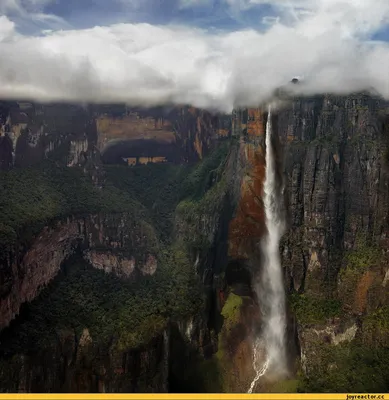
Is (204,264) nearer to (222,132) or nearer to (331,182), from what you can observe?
(331,182)

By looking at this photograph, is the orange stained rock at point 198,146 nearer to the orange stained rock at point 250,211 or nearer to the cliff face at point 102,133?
the cliff face at point 102,133

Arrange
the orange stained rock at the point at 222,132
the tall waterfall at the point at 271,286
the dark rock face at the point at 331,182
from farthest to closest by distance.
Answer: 1. the orange stained rock at the point at 222,132
2. the tall waterfall at the point at 271,286
3. the dark rock face at the point at 331,182

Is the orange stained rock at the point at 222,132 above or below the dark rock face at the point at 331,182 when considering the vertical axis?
above

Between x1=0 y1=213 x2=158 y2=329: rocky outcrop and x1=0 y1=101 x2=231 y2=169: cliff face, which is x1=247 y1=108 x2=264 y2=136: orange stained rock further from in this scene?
x1=0 y1=213 x2=158 y2=329: rocky outcrop

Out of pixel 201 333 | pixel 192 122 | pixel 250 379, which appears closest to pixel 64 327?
pixel 201 333

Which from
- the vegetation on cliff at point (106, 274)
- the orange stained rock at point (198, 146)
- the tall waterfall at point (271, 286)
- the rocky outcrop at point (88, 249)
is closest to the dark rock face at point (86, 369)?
the vegetation on cliff at point (106, 274)

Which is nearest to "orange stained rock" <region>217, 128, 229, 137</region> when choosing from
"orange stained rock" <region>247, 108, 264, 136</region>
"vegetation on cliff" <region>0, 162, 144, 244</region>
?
"vegetation on cliff" <region>0, 162, 144, 244</region>

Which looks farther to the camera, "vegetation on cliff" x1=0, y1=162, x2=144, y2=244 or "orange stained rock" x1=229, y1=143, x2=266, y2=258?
"orange stained rock" x1=229, y1=143, x2=266, y2=258
